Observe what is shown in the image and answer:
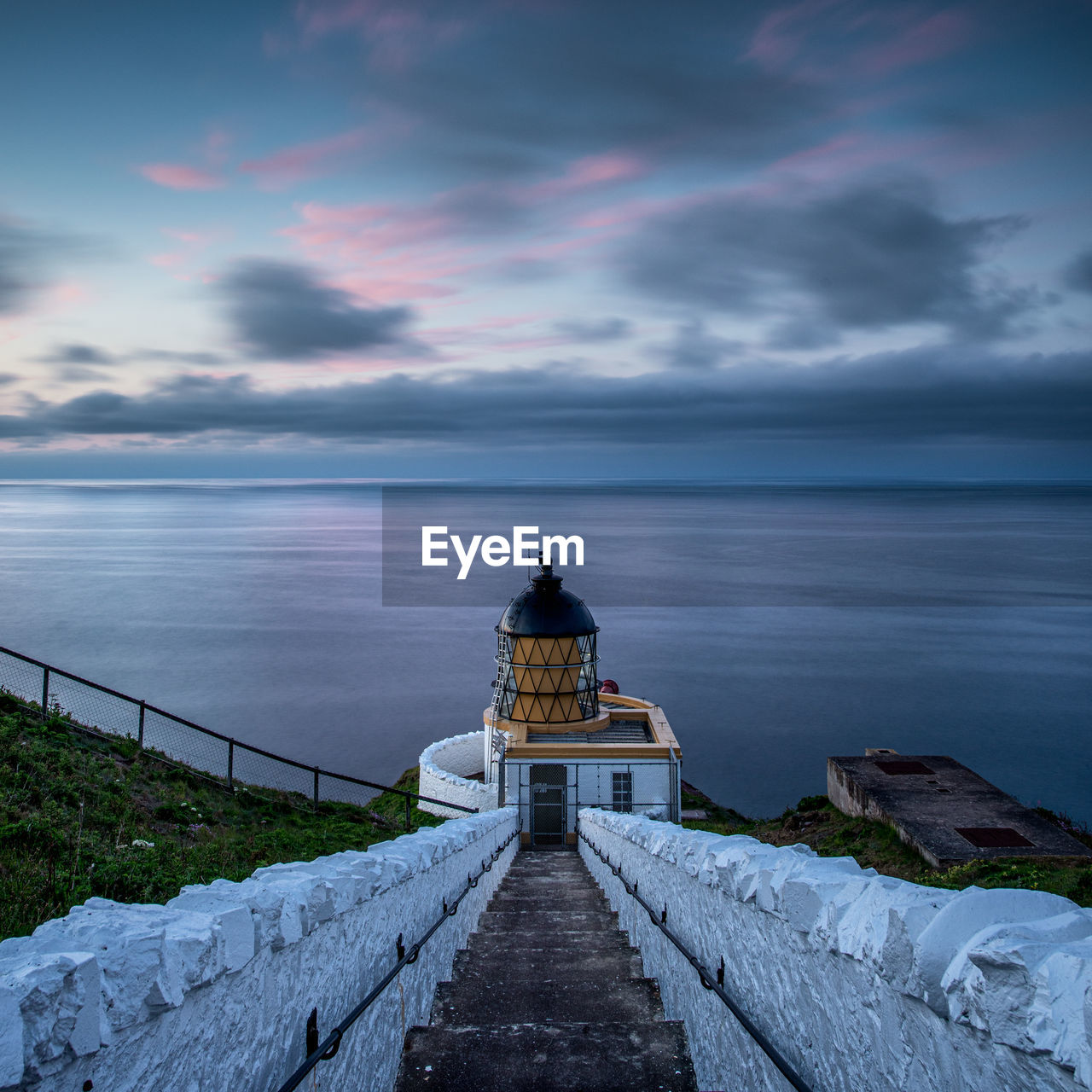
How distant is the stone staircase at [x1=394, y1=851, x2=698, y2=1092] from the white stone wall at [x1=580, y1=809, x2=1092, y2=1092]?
40 cm

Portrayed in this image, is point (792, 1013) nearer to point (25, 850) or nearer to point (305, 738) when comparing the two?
point (25, 850)

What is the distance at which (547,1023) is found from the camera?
4.90 meters

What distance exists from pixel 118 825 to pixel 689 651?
150 ft

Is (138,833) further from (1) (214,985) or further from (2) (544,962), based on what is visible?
(1) (214,985)

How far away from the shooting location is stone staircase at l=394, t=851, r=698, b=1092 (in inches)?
167

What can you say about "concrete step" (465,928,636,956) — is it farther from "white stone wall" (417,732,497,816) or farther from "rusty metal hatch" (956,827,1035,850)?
"white stone wall" (417,732,497,816)

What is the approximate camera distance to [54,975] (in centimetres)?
197

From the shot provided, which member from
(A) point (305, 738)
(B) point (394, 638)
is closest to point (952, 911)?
(A) point (305, 738)

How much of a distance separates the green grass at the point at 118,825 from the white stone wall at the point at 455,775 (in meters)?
6.28

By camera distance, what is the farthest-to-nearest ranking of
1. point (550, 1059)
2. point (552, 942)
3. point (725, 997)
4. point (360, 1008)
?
point (552, 942) → point (550, 1059) → point (725, 997) → point (360, 1008)

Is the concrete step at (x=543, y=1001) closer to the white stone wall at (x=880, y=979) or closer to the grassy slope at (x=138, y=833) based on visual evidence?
the white stone wall at (x=880, y=979)

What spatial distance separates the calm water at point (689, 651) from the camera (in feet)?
117

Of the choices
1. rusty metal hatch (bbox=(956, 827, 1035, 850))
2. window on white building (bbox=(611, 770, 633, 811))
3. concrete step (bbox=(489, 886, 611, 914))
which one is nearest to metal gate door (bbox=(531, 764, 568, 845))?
window on white building (bbox=(611, 770, 633, 811))

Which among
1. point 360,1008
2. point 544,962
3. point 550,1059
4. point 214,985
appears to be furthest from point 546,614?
point 214,985
